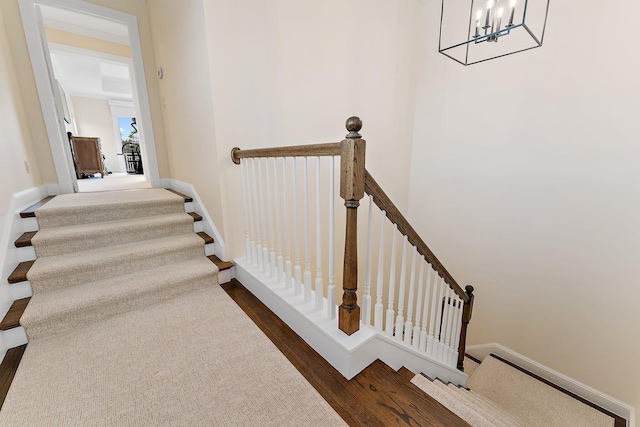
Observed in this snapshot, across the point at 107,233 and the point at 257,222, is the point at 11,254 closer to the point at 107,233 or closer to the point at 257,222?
the point at 107,233

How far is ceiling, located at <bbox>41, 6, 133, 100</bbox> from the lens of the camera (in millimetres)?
3316

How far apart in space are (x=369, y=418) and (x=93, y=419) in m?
1.08

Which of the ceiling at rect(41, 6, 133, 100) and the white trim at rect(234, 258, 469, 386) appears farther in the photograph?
the ceiling at rect(41, 6, 133, 100)

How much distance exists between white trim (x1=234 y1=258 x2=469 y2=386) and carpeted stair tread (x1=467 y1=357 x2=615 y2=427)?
1.19 meters

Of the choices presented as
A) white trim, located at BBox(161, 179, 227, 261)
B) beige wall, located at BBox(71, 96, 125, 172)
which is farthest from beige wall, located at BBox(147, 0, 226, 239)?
beige wall, located at BBox(71, 96, 125, 172)

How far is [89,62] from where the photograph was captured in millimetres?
4891

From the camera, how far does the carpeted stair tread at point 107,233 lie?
5.93 feet

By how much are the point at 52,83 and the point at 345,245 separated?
139 inches

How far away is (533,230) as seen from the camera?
107 inches

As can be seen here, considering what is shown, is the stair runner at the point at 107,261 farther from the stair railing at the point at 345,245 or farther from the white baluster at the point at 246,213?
the stair railing at the point at 345,245

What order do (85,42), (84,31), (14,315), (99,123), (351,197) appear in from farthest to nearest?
(99,123) < (85,42) < (84,31) < (14,315) < (351,197)

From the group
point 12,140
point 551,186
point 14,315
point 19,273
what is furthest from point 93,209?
point 551,186

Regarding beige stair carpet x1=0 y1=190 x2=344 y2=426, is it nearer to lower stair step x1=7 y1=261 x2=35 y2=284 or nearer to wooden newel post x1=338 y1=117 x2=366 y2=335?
lower stair step x1=7 y1=261 x2=35 y2=284

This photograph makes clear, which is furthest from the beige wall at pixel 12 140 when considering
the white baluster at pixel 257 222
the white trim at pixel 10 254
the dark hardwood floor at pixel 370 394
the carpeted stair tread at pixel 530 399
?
the carpeted stair tread at pixel 530 399
